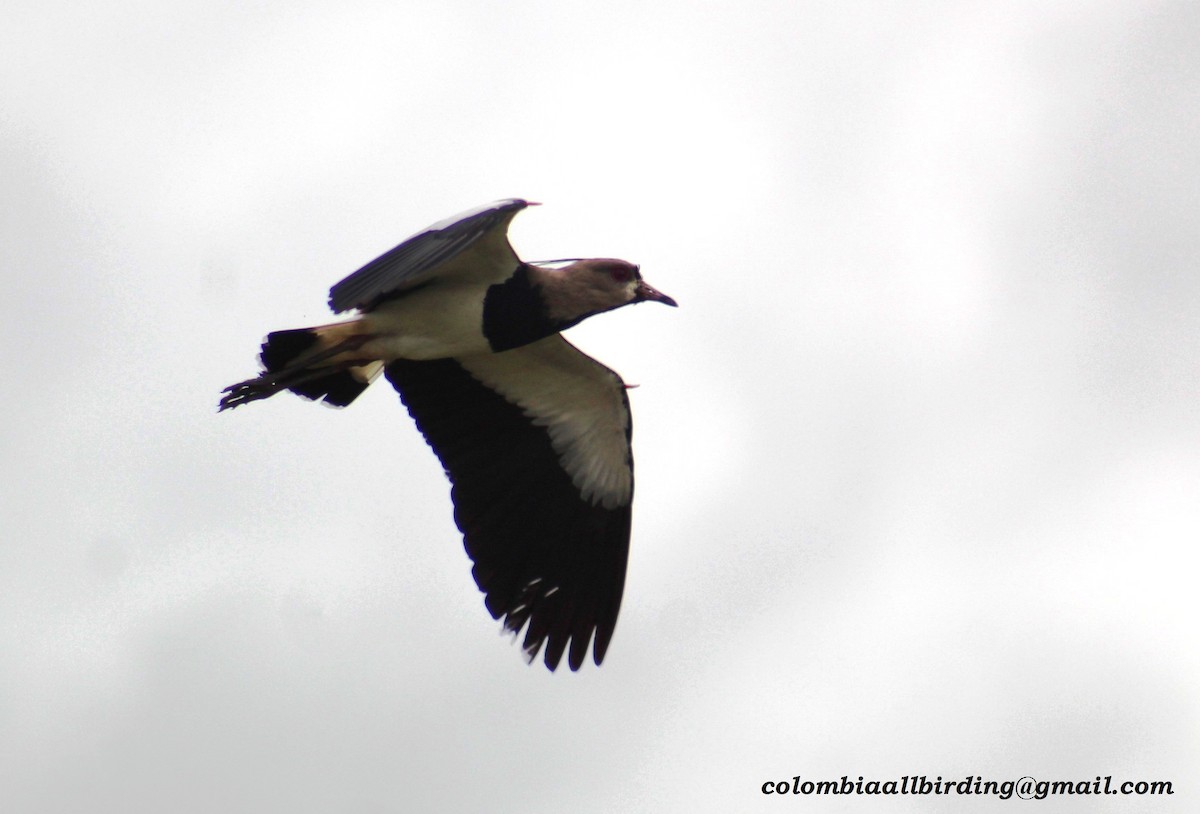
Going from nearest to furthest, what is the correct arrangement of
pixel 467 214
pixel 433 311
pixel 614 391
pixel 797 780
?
pixel 467 214
pixel 433 311
pixel 614 391
pixel 797 780

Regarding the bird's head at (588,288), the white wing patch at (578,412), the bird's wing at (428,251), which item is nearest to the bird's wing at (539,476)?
the white wing patch at (578,412)

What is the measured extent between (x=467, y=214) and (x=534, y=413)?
2.02m

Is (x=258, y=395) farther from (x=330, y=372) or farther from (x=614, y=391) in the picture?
(x=614, y=391)

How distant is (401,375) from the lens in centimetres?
1109

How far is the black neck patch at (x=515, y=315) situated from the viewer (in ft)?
34.4

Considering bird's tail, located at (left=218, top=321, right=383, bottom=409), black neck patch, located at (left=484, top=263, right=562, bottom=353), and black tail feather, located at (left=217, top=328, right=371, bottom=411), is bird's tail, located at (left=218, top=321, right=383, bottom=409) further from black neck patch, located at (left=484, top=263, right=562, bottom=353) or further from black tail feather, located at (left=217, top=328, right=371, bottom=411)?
black neck patch, located at (left=484, top=263, right=562, bottom=353)

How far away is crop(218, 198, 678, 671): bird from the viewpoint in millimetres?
10523

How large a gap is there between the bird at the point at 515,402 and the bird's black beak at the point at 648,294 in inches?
0.5

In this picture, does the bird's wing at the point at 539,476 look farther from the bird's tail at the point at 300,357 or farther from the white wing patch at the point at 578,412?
the bird's tail at the point at 300,357

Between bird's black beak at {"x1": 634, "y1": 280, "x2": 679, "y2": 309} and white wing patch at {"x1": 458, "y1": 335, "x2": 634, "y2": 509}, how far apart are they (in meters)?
0.60

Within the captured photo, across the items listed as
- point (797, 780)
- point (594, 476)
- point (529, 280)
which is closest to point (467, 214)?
point (529, 280)

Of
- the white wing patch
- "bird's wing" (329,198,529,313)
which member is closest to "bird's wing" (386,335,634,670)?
the white wing patch

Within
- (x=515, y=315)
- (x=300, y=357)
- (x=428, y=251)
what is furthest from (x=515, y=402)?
(x=428, y=251)

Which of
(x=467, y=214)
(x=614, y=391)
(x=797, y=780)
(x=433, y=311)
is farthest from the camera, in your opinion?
(x=797, y=780)
